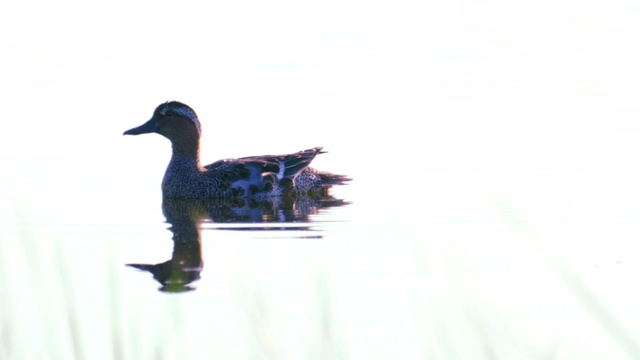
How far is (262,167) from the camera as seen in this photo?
1366cm

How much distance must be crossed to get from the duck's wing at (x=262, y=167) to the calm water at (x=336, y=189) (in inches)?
20.6

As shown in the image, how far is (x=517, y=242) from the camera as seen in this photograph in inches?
419

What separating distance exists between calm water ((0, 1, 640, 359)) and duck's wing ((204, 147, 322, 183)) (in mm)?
523

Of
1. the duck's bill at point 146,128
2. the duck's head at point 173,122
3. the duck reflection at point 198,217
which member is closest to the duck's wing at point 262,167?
the duck reflection at point 198,217

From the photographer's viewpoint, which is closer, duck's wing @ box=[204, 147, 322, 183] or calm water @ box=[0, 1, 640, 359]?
calm water @ box=[0, 1, 640, 359]

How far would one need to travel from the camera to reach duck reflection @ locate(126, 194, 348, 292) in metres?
9.54

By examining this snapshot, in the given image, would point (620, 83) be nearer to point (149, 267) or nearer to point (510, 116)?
point (510, 116)

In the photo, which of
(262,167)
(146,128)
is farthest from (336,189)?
(146,128)

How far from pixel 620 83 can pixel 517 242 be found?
8778 mm

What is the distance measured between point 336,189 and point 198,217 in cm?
207

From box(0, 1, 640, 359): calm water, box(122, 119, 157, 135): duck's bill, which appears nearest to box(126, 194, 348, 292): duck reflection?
box(0, 1, 640, 359): calm water

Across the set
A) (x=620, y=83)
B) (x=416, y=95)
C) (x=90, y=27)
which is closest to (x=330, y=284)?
(x=416, y=95)

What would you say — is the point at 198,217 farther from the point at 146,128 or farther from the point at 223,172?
the point at 146,128

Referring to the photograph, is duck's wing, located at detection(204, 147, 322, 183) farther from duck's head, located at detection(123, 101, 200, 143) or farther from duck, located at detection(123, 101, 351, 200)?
duck's head, located at detection(123, 101, 200, 143)
